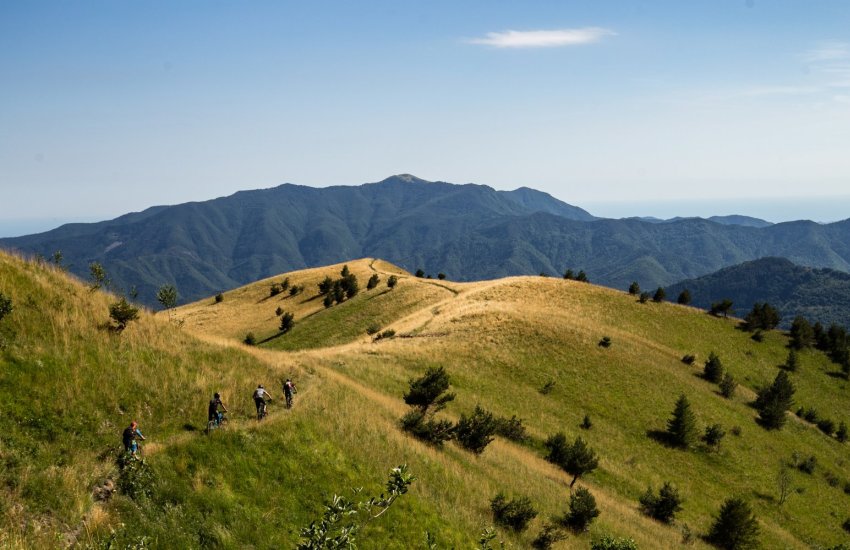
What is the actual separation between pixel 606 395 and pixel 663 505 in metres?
15.6

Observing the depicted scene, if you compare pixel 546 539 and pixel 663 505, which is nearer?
pixel 546 539

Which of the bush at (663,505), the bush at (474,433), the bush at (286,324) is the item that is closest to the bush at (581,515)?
the bush at (474,433)

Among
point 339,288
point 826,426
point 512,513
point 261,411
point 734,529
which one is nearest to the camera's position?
point 261,411

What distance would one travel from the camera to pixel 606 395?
151 feet

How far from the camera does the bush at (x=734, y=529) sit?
29.7 meters

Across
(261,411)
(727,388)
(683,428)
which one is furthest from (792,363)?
(261,411)

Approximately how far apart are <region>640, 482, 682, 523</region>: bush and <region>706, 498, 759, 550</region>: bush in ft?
8.02

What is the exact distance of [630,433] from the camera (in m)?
41.6

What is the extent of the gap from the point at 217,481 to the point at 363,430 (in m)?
7.92

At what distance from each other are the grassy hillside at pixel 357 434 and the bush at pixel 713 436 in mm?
973

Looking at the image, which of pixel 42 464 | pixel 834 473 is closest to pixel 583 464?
pixel 42 464

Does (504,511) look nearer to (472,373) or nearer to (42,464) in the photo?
(42,464)

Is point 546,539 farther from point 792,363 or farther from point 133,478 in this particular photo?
point 792,363

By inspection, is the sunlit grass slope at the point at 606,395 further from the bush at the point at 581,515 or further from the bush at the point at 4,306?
the bush at the point at 4,306
